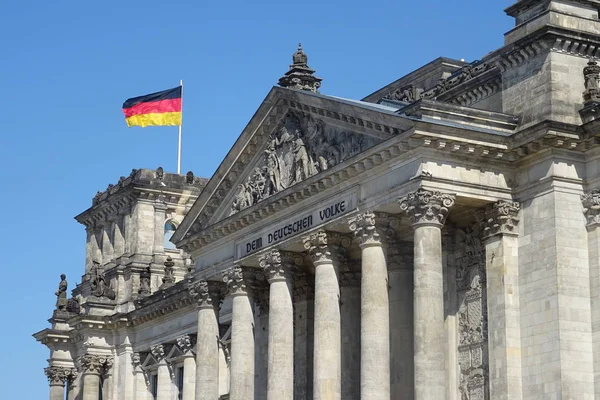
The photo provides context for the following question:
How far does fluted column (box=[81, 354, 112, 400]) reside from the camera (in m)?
74.6

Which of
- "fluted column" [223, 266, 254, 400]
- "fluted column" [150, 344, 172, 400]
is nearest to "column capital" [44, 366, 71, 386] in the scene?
"fluted column" [150, 344, 172, 400]

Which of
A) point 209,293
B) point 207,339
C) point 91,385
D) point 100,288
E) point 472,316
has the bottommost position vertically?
point 472,316

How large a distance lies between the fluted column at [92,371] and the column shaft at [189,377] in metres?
8.33

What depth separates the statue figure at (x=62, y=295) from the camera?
82.1 meters

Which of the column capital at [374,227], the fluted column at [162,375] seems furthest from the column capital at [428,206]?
Result: the fluted column at [162,375]

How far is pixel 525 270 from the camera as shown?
44062 millimetres

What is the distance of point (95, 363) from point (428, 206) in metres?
36.0

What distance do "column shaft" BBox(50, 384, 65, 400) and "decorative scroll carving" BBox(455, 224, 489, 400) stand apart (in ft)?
129

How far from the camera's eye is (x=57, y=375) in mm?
79875

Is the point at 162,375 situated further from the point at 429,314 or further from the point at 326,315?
the point at 429,314

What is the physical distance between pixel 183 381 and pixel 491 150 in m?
29.0

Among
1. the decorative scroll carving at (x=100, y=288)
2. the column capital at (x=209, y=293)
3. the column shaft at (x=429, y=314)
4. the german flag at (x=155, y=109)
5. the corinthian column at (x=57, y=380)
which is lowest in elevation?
the column shaft at (x=429, y=314)

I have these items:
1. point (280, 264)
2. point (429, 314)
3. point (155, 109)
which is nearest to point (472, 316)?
point (429, 314)

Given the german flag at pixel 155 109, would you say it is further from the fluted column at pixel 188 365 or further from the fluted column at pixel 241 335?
the fluted column at pixel 241 335
